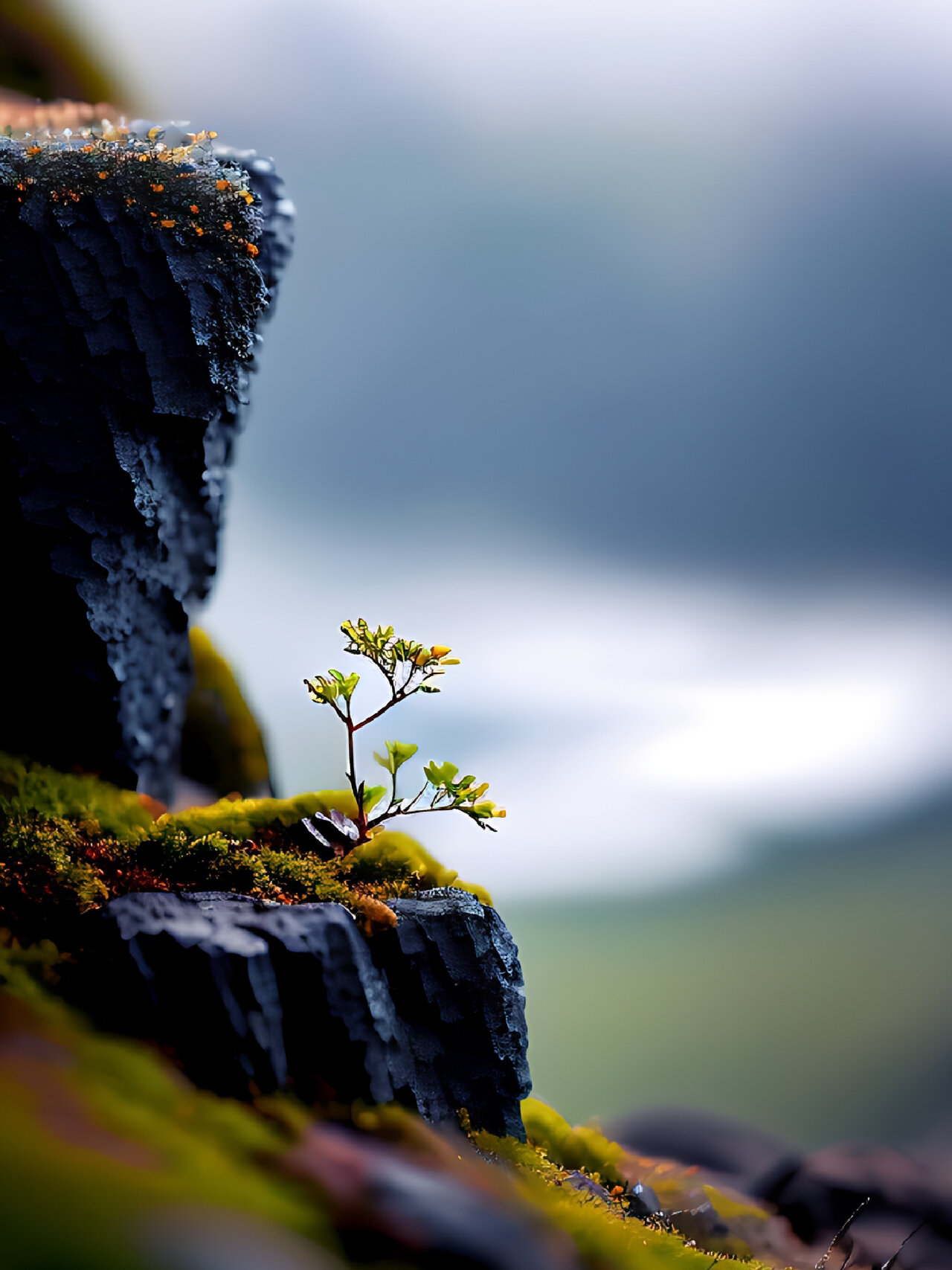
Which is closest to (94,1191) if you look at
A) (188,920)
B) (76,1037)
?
(76,1037)

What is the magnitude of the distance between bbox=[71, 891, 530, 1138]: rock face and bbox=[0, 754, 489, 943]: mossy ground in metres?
0.22

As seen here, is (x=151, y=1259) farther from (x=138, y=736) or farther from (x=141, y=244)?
(x=141, y=244)

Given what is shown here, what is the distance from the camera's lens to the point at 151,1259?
4.48 ft

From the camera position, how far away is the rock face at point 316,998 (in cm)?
271

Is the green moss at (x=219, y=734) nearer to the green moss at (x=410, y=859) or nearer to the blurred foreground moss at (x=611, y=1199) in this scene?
the green moss at (x=410, y=859)

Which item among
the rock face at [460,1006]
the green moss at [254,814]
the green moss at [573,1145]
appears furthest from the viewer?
the green moss at [573,1145]

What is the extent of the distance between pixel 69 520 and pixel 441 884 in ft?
9.38

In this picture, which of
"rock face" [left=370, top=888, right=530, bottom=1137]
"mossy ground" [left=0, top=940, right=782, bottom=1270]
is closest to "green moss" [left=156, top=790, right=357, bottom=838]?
"rock face" [left=370, top=888, right=530, bottom=1137]

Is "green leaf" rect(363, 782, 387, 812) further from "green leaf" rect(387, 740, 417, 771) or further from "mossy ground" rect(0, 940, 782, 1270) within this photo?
"mossy ground" rect(0, 940, 782, 1270)

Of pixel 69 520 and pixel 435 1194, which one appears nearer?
pixel 435 1194

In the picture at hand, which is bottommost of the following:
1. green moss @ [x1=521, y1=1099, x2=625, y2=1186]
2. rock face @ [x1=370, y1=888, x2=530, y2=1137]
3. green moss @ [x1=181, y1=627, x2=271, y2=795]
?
green moss @ [x1=521, y1=1099, x2=625, y2=1186]

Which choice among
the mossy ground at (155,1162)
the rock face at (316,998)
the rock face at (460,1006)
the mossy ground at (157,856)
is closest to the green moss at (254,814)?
the mossy ground at (157,856)

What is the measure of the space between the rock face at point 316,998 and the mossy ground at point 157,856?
22cm

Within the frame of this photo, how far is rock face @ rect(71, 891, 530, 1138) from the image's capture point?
271cm
